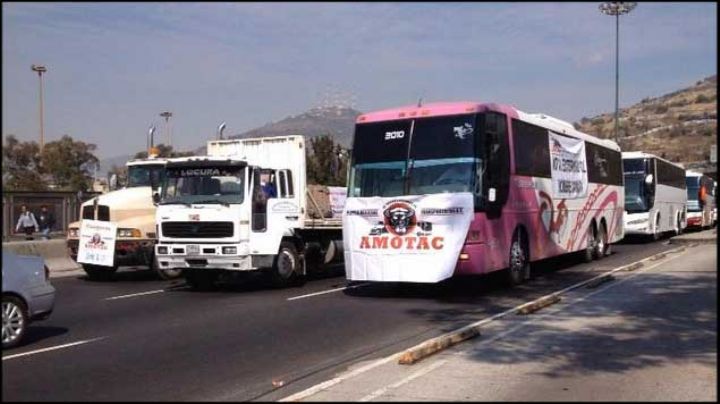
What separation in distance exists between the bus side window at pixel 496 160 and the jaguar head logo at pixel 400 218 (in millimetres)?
1342

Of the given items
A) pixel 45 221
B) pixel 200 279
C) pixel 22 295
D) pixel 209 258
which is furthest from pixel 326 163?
pixel 22 295

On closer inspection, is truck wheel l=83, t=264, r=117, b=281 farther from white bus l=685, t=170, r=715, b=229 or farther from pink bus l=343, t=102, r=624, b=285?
white bus l=685, t=170, r=715, b=229

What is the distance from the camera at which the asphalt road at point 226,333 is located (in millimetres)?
7457

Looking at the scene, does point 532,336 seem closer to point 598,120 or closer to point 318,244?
point 318,244

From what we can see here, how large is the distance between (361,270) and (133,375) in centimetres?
641

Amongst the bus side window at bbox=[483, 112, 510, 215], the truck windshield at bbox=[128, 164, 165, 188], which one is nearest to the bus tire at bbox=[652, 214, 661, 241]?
the bus side window at bbox=[483, 112, 510, 215]

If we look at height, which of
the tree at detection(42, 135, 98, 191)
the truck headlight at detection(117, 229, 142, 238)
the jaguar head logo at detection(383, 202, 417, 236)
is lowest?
the truck headlight at detection(117, 229, 142, 238)

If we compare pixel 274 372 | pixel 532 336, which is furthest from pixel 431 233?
pixel 274 372

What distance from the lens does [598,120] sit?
79.8m

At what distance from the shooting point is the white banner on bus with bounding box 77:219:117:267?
58.9 feet

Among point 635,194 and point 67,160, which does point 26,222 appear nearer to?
point 635,194

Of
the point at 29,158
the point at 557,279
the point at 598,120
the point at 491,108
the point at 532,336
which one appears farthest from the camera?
the point at 598,120

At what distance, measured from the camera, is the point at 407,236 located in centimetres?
1341

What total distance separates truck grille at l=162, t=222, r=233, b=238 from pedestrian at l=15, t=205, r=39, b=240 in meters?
8.83
